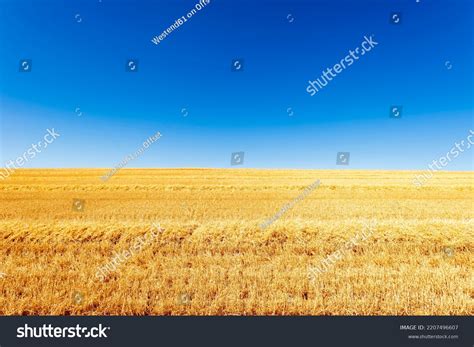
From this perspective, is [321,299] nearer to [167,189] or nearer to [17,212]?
[17,212]

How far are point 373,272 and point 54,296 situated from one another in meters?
6.50

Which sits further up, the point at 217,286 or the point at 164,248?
the point at 164,248

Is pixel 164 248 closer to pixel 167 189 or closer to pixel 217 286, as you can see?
pixel 217 286

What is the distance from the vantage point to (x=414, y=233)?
11.4 m
